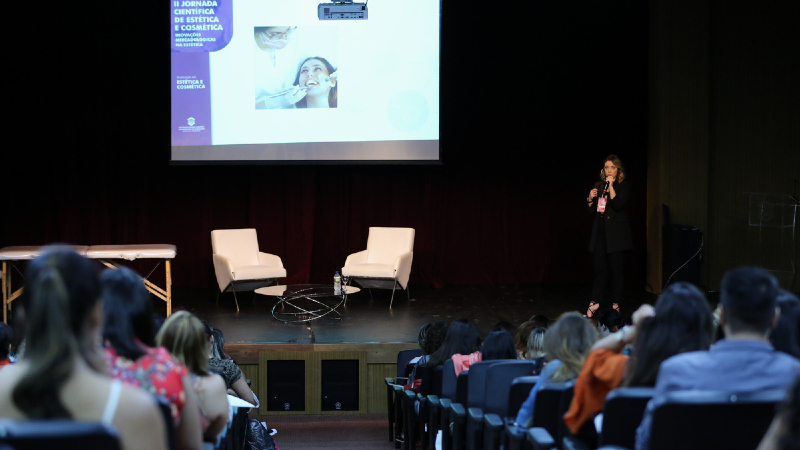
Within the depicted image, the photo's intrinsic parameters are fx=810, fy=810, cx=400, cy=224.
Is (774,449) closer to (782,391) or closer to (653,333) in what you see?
(782,391)

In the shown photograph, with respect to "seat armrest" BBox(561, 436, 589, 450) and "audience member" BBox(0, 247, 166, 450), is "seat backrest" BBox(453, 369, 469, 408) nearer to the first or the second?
"seat armrest" BBox(561, 436, 589, 450)

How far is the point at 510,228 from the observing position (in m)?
8.85

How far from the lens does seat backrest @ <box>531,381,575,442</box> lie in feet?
8.36

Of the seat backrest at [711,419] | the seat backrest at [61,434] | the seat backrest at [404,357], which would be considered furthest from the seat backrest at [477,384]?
the seat backrest at [61,434]

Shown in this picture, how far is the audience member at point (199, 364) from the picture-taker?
2.33m

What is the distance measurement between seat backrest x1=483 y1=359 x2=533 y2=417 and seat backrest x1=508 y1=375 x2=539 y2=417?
279mm

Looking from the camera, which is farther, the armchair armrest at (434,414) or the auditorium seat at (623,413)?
the armchair armrest at (434,414)

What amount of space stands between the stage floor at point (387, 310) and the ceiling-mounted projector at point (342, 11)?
268 centimetres

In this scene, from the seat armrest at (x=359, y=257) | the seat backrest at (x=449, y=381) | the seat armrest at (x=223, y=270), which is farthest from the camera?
the seat armrest at (x=359, y=257)

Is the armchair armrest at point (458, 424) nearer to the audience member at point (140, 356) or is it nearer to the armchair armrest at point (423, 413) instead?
the armchair armrest at point (423, 413)

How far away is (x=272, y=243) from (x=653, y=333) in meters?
6.88

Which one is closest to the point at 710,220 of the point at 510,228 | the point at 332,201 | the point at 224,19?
the point at 510,228

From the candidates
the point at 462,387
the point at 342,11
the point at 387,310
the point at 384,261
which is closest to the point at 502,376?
the point at 462,387

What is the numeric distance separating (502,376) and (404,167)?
569 centimetres
